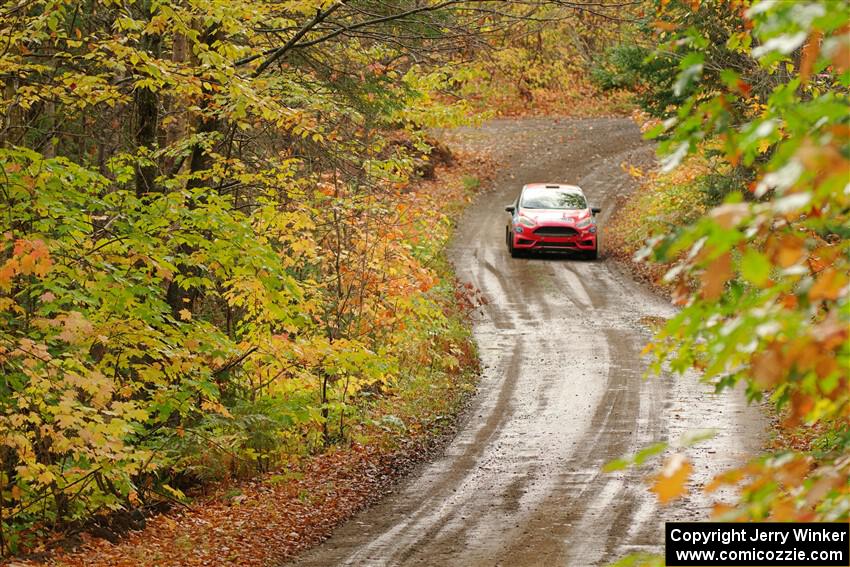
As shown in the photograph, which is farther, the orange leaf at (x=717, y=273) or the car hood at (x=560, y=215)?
the car hood at (x=560, y=215)

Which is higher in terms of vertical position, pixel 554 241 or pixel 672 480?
pixel 672 480

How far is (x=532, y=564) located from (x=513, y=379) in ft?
27.2

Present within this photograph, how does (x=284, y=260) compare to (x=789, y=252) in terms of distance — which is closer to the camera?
(x=789, y=252)

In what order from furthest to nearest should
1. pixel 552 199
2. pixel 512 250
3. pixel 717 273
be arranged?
pixel 512 250 < pixel 552 199 < pixel 717 273

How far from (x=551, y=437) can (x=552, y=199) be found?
14043 millimetres

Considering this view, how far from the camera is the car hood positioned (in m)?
26.6

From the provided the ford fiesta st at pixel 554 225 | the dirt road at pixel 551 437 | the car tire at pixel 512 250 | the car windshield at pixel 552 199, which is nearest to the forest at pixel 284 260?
the dirt road at pixel 551 437

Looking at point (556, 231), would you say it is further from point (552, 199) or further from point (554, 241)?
point (552, 199)

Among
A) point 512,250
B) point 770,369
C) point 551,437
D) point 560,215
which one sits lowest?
point 551,437

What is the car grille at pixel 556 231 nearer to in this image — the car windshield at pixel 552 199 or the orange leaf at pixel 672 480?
the car windshield at pixel 552 199

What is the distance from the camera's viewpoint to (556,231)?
87.9 feet

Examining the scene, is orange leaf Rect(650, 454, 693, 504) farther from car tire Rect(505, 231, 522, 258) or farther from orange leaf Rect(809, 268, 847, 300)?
car tire Rect(505, 231, 522, 258)

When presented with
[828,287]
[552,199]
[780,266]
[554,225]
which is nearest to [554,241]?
[554,225]

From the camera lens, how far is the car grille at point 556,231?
26734 millimetres
